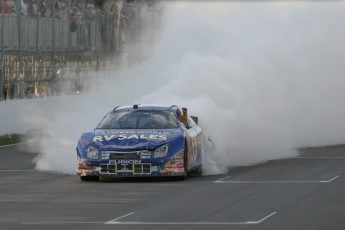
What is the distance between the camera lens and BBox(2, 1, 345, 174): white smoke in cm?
2564

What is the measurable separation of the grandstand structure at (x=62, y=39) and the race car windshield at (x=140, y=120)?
16.4 metres

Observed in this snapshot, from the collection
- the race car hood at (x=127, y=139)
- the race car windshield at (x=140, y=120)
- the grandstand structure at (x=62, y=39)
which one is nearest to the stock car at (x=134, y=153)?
the race car hood at (x=127, y=139)

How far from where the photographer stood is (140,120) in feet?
73.0

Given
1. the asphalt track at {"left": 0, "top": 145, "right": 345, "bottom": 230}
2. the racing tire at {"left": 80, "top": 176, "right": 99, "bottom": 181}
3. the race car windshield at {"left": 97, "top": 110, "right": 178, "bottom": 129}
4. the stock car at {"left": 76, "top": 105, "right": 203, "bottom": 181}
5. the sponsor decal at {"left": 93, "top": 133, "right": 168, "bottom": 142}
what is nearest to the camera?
the asphalt track at {"left": 0, "top": 145, "right": 345, "bottom": 230}

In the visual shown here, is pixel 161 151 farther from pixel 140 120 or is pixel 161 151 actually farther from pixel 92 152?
pixel 140 120

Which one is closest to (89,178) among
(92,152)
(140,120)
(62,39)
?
(92,152)

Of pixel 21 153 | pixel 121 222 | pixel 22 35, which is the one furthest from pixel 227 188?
pixel 22 35

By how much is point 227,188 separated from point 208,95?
24.4 feet

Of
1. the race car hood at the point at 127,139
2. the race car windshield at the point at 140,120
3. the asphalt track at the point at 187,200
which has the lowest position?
the asphalt track at the point at 187,200

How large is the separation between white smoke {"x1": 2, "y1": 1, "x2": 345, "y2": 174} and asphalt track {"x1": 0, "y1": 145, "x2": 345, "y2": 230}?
5.48 ft

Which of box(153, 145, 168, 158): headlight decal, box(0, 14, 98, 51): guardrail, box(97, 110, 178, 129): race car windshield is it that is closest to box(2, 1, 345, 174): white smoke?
box(97, 110, 178, 129): race car windshield

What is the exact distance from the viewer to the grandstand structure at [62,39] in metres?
41.9

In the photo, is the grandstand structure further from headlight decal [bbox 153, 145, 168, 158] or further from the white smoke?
headlight decal [bbox 153, 145, 168, 158]

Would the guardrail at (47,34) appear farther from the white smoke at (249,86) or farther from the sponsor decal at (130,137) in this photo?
the sponsor decal at (130,137)
